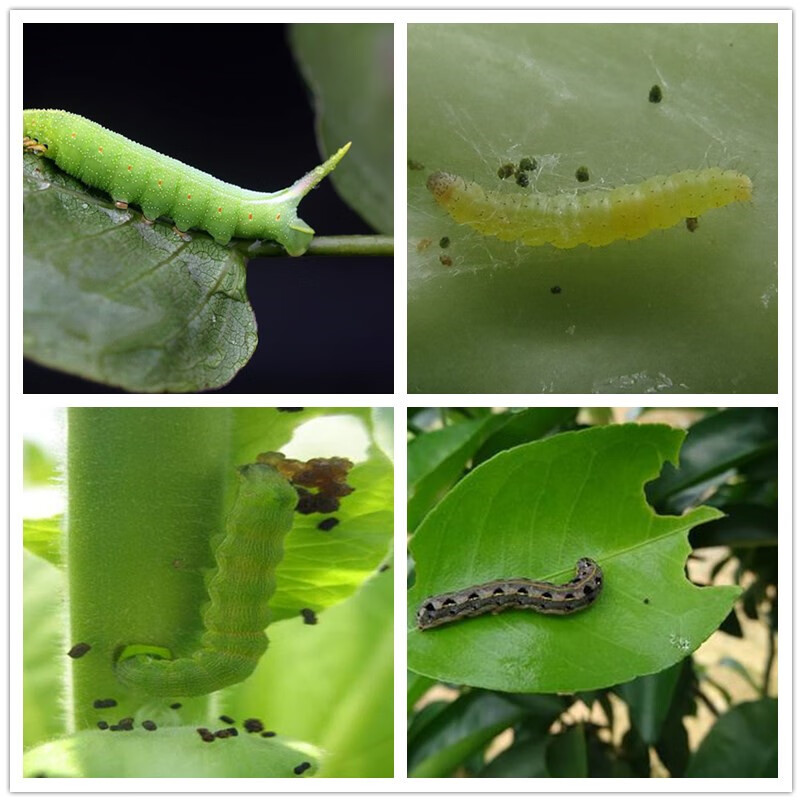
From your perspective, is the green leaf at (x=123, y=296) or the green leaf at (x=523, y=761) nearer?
the green leaf at (x=123, y=296)

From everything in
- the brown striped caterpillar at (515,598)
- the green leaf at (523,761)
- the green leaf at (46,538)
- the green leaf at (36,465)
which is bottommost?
the green leaf at (523,761)

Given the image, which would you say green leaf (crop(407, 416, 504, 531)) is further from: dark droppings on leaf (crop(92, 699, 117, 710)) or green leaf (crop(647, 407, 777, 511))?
dark droppings on leaf (crop(92, 699, 117, 710))

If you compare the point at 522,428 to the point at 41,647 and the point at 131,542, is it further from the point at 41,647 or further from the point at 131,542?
the point at 41,647

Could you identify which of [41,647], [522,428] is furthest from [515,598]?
[41,647]

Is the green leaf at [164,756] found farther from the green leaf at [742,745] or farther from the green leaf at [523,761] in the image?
the green leaf at [742,745]

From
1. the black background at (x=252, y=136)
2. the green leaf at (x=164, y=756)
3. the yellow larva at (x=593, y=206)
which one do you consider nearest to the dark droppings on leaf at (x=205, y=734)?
the green leaf at (x=164, y=756)
